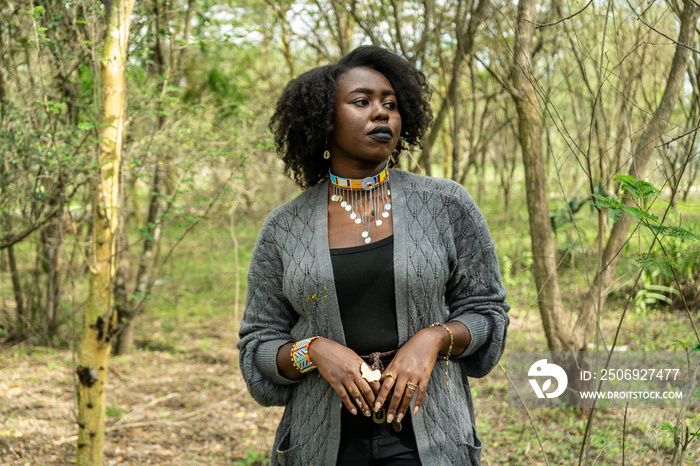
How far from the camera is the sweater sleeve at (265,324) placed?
6.23 feet

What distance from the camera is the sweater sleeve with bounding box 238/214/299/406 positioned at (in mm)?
1897

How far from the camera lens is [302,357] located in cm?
178

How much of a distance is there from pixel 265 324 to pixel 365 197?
0.55 meters

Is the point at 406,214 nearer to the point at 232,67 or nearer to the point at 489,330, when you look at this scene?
the point at 489,330

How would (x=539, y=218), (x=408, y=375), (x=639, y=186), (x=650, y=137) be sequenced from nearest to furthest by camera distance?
1. (x=408, y=375)
2. (x=639, y=186)
3. (x=650, y=137)
4. (x=539, y=218)

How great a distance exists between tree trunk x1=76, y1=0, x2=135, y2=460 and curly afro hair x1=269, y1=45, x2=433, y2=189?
3.57 ft

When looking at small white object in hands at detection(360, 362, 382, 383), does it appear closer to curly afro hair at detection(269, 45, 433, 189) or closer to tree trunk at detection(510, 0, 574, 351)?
curly afro hair at detection(269, 45, 433, 189)

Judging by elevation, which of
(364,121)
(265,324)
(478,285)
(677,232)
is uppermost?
(364,121)

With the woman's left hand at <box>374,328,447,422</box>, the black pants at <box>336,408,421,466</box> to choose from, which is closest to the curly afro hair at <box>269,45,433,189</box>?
the woman's left hand at <box>374,328,447,422</box>

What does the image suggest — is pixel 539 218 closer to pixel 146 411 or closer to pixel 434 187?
pixel 434 187

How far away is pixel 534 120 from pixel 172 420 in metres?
3.59

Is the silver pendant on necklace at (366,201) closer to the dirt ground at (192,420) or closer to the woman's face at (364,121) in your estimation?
the woman's face at (364,121)

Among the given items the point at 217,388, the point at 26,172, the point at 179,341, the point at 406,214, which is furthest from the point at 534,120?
the point at 179,341

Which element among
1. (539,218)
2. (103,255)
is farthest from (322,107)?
(539,218)
